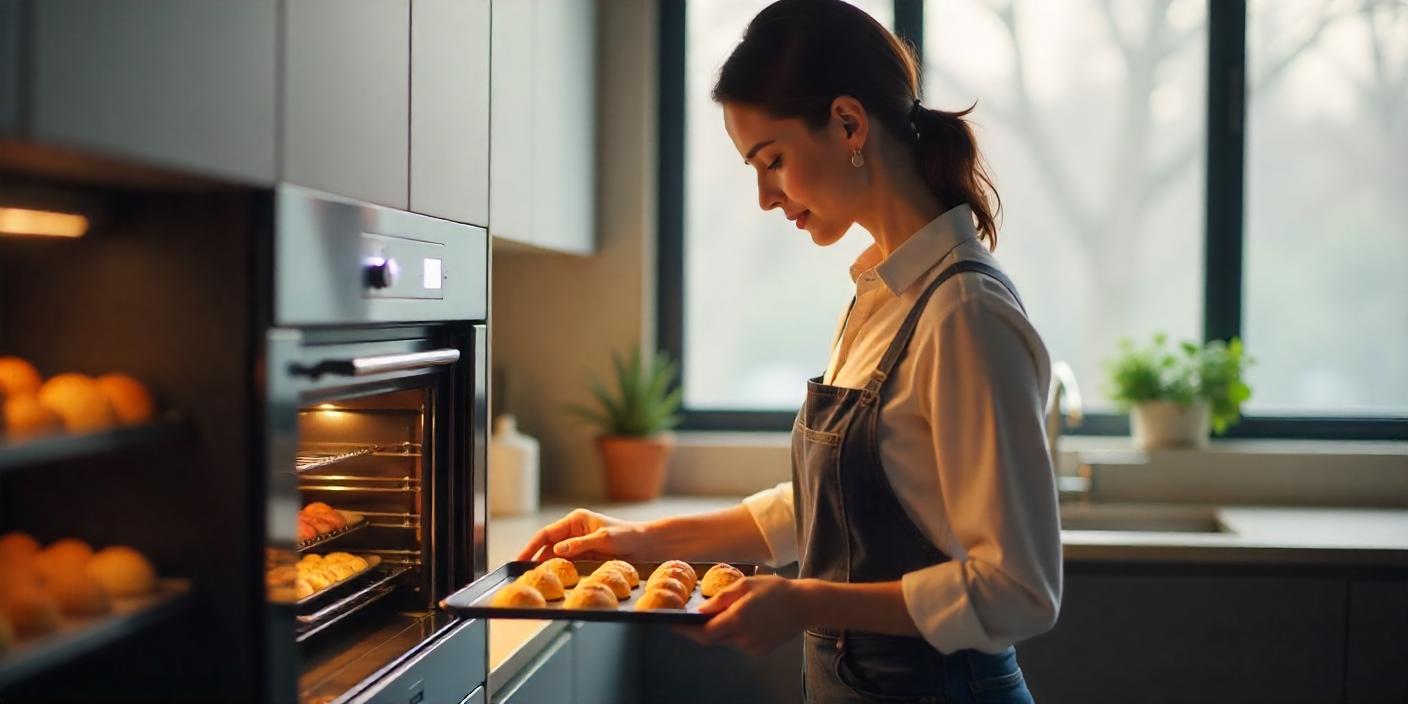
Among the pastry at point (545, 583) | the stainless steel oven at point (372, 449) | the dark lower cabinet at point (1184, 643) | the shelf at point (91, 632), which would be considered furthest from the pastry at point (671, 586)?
the dark lower cabinet at point (1184, 643)

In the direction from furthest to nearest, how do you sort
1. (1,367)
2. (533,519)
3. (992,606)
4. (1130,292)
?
(1130,292) < (533,519) < (992,606) < (1,367)

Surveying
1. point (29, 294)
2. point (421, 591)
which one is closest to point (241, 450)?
point (29, 294)

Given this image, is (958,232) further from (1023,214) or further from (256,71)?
(1023,214)

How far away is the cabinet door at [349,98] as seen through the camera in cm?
121

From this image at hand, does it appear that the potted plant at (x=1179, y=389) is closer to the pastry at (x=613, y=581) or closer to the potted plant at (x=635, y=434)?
the potted plant at (x=635, y=434)

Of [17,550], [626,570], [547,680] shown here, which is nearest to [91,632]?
[17,550]

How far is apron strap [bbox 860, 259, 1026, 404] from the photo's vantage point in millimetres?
1311

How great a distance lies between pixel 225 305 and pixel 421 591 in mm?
634

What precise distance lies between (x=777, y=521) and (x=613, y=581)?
0.86 ft

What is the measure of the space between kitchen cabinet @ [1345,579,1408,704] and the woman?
4.09 feet

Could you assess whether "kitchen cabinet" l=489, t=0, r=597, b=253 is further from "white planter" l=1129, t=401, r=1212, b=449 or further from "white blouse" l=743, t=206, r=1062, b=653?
"white planter" l=1129, t=401, r=1212, b=449

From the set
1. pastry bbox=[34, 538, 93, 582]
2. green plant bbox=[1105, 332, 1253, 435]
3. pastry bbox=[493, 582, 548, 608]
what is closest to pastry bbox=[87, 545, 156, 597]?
pastry bbox=[34, 538, 93, 582]

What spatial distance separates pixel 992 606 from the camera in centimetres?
119

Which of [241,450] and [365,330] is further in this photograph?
[365,330]
